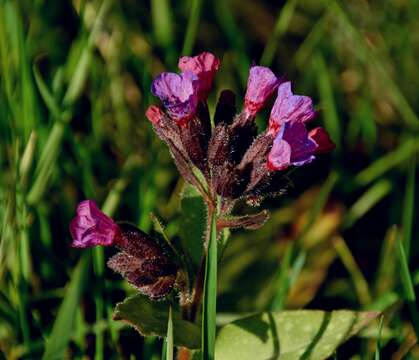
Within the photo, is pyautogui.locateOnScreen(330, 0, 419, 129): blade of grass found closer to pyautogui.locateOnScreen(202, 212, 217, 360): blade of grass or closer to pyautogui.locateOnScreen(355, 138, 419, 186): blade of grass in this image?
pyautogui.locateOnScreen(355, 138, 419, 186): blade of grass

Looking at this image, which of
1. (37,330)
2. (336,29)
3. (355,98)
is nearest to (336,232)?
(355,98)

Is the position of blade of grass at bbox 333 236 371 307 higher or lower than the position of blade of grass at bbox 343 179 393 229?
lower

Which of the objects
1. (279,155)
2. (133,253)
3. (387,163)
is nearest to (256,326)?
(133,253)

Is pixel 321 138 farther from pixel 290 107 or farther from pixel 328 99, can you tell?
pixel 328 99

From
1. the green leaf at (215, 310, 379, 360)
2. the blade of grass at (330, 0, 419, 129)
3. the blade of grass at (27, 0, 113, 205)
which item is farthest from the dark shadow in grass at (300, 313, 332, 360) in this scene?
the blade of grass at (330, 0, 419, 129)

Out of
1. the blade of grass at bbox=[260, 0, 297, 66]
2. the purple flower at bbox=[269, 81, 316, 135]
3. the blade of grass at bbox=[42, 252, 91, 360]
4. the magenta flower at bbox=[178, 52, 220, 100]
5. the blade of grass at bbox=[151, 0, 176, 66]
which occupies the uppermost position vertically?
the blade of grass at bbox=[151, 0, 176, 66]

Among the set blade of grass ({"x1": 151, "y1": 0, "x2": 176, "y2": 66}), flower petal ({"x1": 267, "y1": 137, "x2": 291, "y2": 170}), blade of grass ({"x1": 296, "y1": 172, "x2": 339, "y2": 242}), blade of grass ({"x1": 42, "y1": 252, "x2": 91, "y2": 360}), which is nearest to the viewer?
blade of grass ({"x1": 42, "y1": 252, "x2": 91, "y2": 360})
